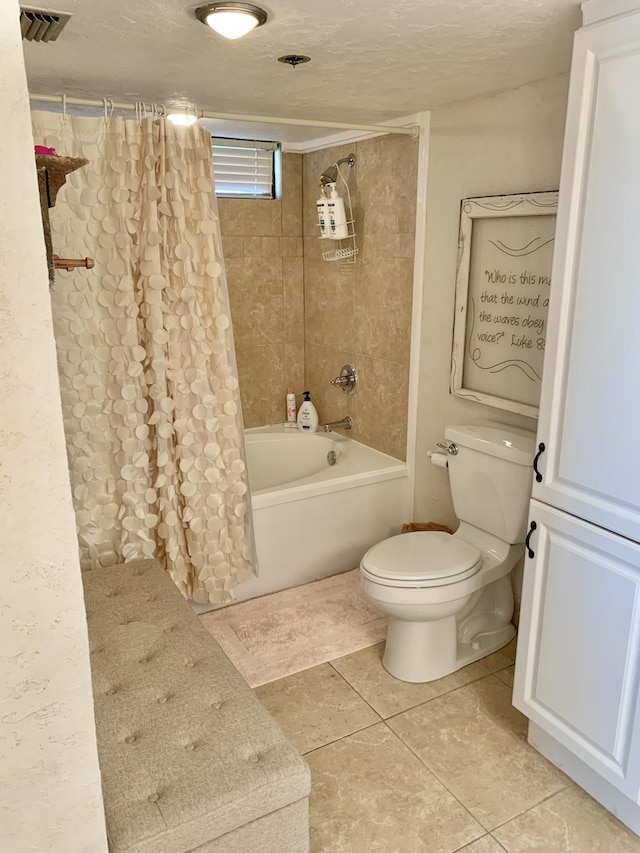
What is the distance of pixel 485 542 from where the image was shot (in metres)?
2.46

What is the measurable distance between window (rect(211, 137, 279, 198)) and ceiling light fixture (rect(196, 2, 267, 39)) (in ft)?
6.18

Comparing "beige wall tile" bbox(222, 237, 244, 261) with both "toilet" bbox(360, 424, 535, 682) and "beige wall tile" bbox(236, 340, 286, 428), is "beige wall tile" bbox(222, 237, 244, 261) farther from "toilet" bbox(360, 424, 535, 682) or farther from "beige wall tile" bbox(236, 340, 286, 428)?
"toilet" bbox(360, 424, 535, 682)

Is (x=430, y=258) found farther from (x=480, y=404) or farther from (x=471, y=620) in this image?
(x=471, y=620)

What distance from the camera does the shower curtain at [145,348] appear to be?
6.82 ft

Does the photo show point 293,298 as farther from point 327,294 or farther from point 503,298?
point 503,298

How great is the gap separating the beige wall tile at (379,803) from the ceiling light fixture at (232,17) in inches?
80.1

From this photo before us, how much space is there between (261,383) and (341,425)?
0.58 m

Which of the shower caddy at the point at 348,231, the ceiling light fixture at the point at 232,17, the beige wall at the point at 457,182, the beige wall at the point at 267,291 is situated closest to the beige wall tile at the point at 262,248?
the beige wall at the point at 267,291

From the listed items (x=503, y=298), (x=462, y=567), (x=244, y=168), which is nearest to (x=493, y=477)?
(x=462, y=567)

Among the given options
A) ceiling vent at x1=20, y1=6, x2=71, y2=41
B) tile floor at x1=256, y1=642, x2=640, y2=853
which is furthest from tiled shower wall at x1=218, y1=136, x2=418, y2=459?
ceiling vent at x1=20, y1=6, x2=71, y2=41

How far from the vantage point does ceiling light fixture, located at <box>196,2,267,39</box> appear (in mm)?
1491

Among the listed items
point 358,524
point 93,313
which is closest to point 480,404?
point 358,524

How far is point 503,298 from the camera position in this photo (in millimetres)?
A: 2455

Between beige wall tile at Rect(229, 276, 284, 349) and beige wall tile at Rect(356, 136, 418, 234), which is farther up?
beige wall tile at Rect(356, 136, 418, 234)
